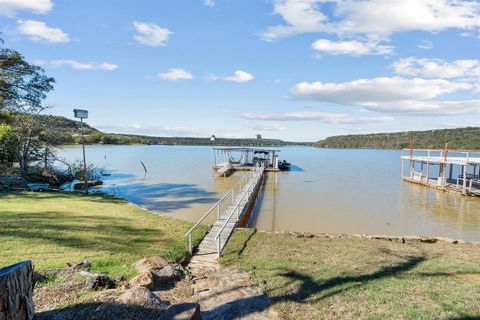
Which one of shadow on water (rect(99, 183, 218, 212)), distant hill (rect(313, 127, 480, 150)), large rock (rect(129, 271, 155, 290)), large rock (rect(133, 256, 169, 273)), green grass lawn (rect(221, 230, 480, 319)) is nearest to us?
green grass lawn (rect(221, 230, 480, 319))

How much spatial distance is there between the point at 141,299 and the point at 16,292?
150 centimetres

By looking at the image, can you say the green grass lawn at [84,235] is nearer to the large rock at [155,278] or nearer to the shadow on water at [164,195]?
the large rock at [155,278]

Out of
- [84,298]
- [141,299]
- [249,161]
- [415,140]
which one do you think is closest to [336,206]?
[141,299]

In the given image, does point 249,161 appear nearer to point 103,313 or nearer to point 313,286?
point 313,286

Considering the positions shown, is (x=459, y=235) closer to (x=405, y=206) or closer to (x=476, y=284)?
(x=405, y=206)

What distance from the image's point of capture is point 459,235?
12.8 meters

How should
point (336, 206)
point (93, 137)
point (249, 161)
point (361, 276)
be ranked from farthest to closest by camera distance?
point (93, 137) < point (249, 161) < point (336, 206) < point (361, 276)

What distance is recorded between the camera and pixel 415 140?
110 meters

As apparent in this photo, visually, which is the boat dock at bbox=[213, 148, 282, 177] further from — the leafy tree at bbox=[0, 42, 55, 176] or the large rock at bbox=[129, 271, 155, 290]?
the large rock at bbox=[129, 271, 155, 290]

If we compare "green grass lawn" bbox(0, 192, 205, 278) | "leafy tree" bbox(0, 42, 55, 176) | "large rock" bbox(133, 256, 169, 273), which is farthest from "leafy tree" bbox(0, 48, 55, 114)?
"large rock" bbox(133, 256, 169, 273)

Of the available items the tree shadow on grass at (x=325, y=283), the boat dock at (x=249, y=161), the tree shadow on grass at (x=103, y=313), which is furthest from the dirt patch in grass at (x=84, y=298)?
the boat dock at (x=249, y=161)

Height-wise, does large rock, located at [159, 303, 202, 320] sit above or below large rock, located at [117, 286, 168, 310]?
above

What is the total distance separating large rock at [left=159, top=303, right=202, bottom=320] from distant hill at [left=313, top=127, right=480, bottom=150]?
246 feet

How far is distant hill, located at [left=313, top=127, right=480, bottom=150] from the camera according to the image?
276 feet
